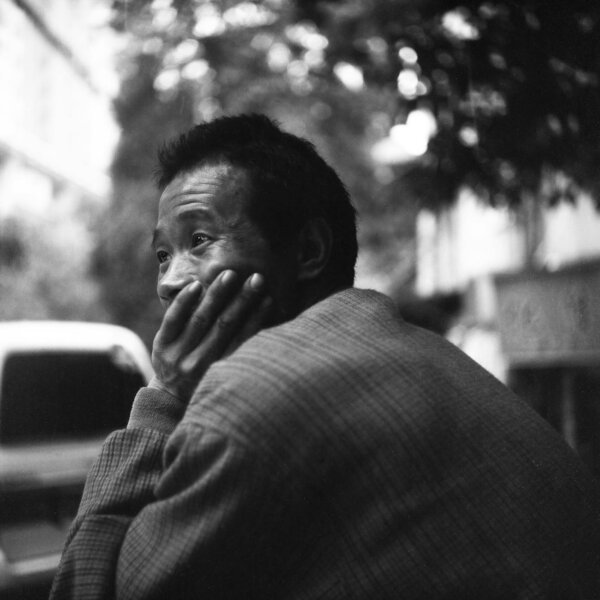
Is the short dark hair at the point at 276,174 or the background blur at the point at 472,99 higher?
the background blur at the point at 472,99

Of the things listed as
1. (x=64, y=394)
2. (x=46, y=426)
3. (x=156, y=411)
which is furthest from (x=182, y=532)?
(x=64, y=394)

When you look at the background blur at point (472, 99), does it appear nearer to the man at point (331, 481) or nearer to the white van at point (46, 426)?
the white van at point (46, 426)

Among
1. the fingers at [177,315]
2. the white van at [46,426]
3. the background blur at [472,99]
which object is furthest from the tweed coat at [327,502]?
the white van at [46,426]

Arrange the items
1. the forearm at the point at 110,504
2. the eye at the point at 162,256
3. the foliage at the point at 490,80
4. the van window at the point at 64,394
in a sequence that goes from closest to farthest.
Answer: the forearm at the point at 110,504 < the eye at the point at 162,256 < the foliage at the point at 490,80 < the van window at the point at 64,394

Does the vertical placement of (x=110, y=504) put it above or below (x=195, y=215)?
below

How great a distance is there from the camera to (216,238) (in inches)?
62.8

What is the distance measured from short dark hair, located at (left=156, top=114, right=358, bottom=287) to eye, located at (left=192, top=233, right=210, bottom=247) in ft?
0.36

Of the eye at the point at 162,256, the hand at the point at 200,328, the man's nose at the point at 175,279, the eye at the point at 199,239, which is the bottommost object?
the hand at the point at 200,328

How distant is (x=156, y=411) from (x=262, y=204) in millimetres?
505

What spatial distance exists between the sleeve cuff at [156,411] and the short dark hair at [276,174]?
0.41m

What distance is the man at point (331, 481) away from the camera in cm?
113

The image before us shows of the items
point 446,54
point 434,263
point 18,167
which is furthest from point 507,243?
point 18,167

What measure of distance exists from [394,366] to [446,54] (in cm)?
246

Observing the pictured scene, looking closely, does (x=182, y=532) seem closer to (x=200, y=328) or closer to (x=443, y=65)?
(x=200, y=328)
